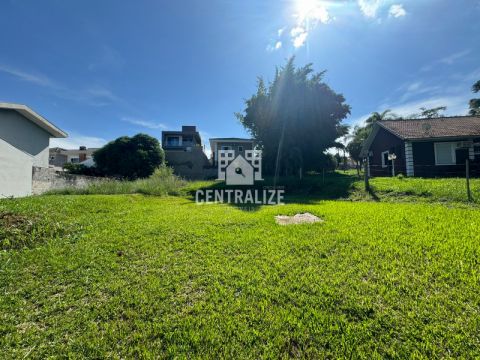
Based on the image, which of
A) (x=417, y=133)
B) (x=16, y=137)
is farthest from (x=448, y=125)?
(x=16, y=137)

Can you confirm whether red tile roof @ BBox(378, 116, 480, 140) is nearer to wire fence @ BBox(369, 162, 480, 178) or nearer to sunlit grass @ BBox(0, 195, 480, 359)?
Answer: wire fence @ BBox(369, 162, 480, 178)

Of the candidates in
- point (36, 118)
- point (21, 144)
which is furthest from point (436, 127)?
point (21, 144)

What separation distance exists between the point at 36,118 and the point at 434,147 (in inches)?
967

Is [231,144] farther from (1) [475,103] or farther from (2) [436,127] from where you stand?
(1) [475,103]

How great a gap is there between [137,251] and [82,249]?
974 millimetres

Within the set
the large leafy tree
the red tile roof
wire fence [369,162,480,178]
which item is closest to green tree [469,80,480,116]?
the red tile roof

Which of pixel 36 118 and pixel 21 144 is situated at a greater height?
pixel 36 118

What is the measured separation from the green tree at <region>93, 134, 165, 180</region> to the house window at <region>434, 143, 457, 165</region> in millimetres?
20823

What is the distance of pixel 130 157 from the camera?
58.6 ft

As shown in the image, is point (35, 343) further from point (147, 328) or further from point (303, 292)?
point (303, 292)

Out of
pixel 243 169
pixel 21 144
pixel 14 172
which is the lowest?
pixel 14 172

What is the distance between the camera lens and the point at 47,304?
216cm

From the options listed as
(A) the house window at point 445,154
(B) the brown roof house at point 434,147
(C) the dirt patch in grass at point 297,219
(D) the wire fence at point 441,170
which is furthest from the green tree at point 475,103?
(C) the dirt patch in grass at point 297,219

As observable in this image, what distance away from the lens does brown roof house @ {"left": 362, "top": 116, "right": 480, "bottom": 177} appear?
11852 millimetres
